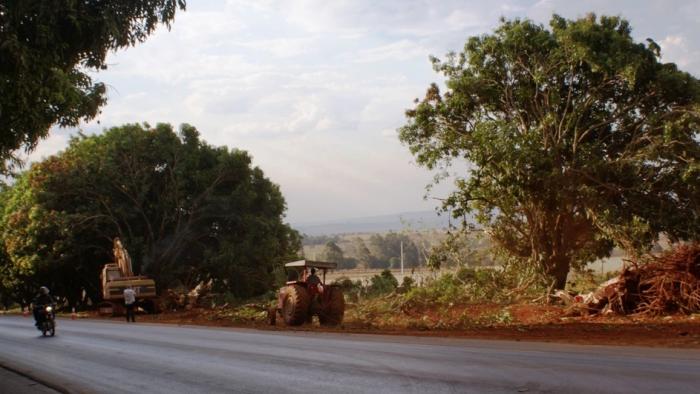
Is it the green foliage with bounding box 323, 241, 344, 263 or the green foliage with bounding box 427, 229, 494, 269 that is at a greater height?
the green foliage with bounding box 323, 241, 344, 263

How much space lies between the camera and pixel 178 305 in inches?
1550

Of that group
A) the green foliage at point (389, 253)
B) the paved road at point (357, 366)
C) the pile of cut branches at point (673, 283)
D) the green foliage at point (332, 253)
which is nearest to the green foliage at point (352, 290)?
the pile of cut branches at point (673, 283)

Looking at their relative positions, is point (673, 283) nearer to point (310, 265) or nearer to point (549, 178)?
point (549, 178)

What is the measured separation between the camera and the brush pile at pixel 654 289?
755 inches

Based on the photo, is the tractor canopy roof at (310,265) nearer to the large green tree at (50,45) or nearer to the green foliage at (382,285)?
the green foliage at (382,285)

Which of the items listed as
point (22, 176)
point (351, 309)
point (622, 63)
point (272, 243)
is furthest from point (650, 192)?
point (22, 176)

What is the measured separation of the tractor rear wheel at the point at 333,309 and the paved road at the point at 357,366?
4797mm

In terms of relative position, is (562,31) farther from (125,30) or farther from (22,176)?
(22,176)

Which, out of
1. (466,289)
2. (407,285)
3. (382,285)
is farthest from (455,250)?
(382,285)

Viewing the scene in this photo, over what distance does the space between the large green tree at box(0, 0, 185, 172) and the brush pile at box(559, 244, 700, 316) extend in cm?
1483

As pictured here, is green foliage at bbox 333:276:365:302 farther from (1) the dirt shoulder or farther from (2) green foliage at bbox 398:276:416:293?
(1) the dirt shoulder

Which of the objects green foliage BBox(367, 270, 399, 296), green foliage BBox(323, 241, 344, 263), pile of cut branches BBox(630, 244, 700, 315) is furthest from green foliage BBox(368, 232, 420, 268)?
pile of cut branches BBox(630, 244, 700, 315)

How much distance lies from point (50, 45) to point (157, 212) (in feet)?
110

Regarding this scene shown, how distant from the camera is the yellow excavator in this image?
3678cm
